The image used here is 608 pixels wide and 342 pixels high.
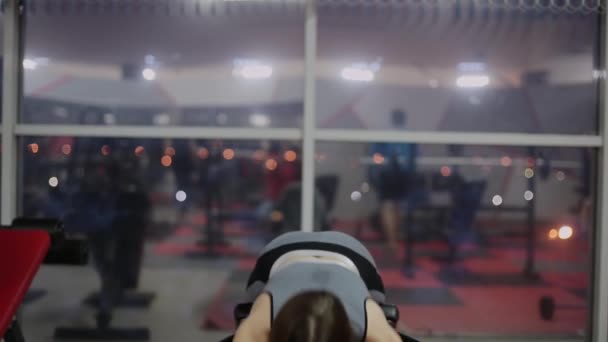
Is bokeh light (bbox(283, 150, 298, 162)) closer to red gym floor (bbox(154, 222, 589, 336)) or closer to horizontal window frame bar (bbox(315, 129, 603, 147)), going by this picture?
horizontal window frame bar (bbox(315, 129, 603, 147))

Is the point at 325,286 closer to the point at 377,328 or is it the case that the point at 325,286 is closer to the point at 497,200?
the point at 377,328

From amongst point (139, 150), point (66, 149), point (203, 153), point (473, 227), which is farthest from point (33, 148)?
point (473, 227)

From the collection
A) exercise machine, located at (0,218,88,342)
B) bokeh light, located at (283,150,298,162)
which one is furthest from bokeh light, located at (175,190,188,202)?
exercise machine, located at (0,218,88,342)

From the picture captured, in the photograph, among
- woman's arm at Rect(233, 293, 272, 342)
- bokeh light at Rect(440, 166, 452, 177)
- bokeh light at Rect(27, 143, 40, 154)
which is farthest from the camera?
bokeh light at Rect(440, 166, 452, 177)

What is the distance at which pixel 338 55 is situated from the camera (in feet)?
8.17

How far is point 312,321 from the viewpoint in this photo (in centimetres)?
97

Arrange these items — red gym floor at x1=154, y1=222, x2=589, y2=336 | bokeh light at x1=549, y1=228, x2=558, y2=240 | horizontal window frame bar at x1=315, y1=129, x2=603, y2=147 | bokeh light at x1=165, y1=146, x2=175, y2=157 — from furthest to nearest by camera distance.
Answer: bokeh light at x1=549, y1=228, x2=558, y2=240, bokeh light at x1=165, y1=146, x2=175, y2=157, red gym floor at x1=154, y1=222, x2=589, y2=336, horizontal window frame bar at x1=315, y1=129, x2=603, y2=147

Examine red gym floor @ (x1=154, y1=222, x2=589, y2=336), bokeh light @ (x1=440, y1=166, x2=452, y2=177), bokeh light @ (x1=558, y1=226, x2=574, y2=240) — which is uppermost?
bokeh light @ (x1=440, y1=166, x2=452, y2=177)

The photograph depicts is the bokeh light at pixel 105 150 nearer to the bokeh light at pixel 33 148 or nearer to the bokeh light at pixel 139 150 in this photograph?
the bokeh light at pixel 139 150

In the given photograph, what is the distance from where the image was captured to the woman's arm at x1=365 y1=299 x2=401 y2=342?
1112 mm

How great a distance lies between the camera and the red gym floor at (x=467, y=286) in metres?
2.59

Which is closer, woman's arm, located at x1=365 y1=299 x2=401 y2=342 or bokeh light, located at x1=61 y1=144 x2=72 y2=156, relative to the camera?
woman's arm, located at x1=365 y1=299 x2=401 y2=342

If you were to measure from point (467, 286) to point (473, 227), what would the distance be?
0.44 m

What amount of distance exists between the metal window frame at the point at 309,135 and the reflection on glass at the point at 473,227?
99 millimetres
